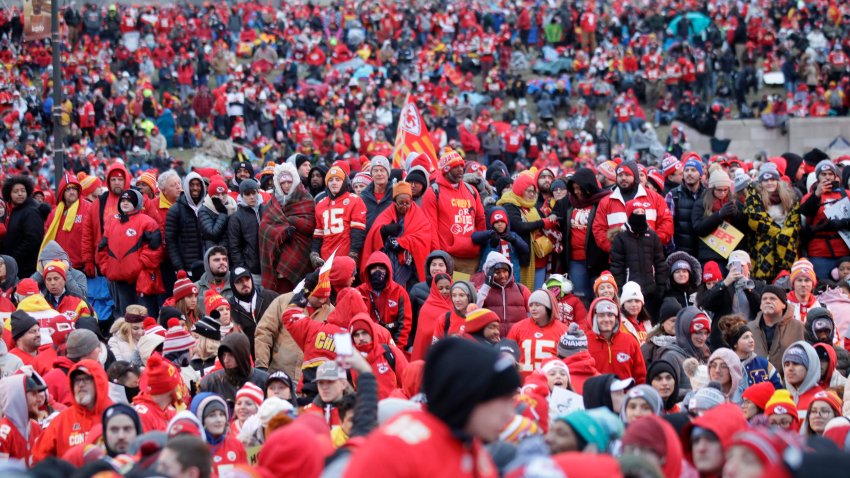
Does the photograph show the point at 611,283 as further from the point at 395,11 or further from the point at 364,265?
the point at 395,11

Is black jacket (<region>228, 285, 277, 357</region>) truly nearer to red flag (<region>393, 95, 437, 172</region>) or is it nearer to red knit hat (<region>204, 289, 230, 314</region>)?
red knit hat (<region>204, 289, 230, 314</region>)

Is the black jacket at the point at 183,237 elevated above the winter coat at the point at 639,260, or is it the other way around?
the winter coat at the point at 639,260

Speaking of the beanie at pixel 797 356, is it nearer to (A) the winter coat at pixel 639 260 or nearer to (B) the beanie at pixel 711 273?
(A) the winter coat at pixel 639 260

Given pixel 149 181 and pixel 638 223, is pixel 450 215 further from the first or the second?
pixel 149 181

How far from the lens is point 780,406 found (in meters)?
7.73

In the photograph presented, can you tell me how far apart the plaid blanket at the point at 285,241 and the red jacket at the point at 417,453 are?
774 cm

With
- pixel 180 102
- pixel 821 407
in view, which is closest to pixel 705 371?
pixel 821 407

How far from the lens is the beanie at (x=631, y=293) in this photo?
33.2 feet

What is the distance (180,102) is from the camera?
28.8m

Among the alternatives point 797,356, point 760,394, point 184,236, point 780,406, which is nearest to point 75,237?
point 184,236

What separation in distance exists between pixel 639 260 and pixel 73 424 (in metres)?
5.19

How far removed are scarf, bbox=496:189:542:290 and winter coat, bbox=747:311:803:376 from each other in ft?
7.98

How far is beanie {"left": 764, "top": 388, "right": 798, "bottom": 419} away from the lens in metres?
7.71

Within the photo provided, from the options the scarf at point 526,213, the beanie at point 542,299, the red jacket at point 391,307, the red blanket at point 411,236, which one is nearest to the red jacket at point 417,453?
the beanie at point 542,299
